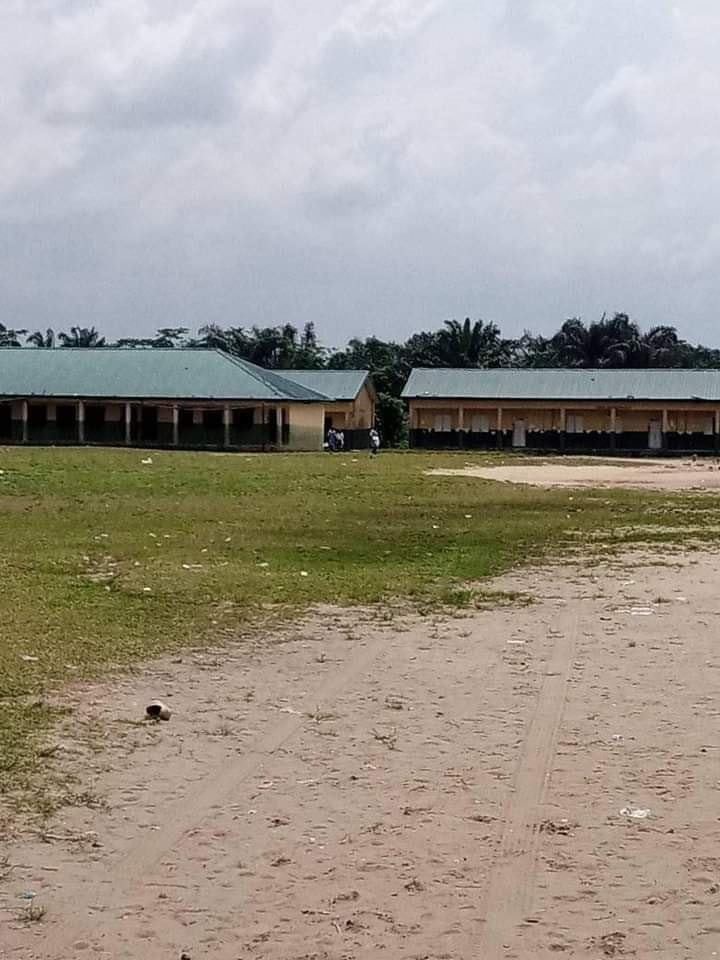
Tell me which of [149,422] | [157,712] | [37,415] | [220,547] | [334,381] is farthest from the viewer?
[334,381]

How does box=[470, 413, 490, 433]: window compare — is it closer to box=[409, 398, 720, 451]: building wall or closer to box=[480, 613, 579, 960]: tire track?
box=[409, 398, 720, 451]: building wall

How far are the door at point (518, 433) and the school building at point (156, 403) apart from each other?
10.7 metres

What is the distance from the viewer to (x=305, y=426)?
208 ft

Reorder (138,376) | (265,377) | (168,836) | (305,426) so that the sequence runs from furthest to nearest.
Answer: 1. (265,377)
2. (305,426)
3. (138,376)
4. (168,836)

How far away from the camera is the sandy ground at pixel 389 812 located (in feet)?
16.3

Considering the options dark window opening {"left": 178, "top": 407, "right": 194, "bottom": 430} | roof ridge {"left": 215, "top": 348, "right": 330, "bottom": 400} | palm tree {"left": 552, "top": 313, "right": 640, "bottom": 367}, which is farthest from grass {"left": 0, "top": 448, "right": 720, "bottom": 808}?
palm tree {"left": 552, "top": 313, "right": 640, "bottom": 367}

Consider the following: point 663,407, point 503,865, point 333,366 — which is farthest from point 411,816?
point 333,366

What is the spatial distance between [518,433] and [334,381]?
384 inches

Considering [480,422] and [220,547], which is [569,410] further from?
[220,547]

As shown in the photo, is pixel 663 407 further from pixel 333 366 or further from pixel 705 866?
pixel 705 866

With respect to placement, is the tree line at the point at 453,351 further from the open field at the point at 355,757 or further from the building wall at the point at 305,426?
the open field at the point at 355,757

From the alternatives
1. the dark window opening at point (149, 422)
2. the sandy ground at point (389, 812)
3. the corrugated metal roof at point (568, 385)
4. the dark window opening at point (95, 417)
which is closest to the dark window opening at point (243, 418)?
the dark window opening at point (149, 422)

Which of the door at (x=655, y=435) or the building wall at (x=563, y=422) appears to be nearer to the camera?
the building wall at (x=563, y=422)

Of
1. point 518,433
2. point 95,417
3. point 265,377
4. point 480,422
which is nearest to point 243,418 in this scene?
point 265,377
